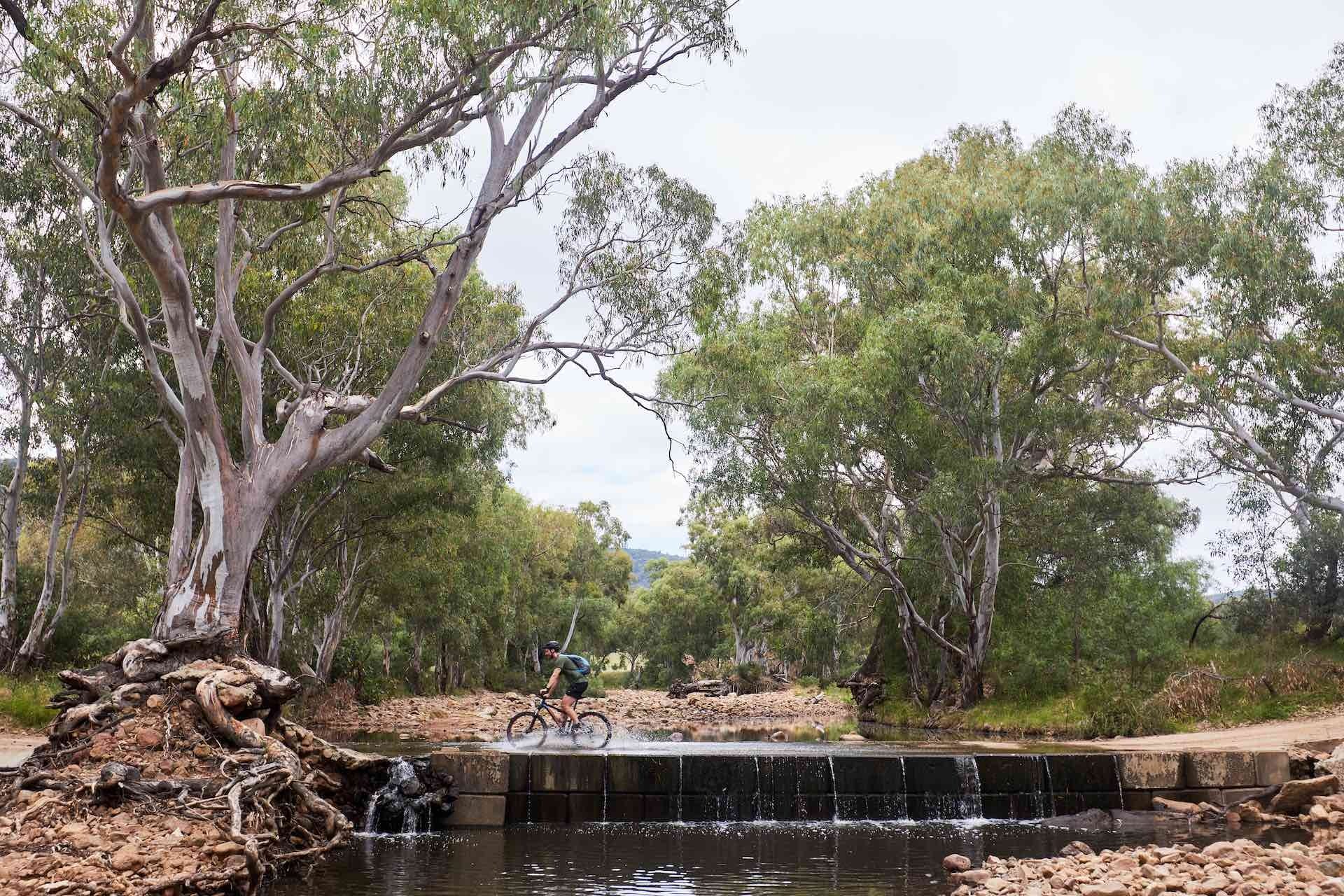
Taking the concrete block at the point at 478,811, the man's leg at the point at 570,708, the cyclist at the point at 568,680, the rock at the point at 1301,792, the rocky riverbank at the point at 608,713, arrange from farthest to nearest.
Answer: the rocky riverbank at the point at 608,713 → the man's leg at the point at 570,708 → the cyclist at the point at 568,680 → the concrete block at the point at 478,811 → the rock at the point at 1301,792

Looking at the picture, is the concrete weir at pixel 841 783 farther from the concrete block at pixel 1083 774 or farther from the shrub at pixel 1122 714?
the shrub at pixel 1122 714

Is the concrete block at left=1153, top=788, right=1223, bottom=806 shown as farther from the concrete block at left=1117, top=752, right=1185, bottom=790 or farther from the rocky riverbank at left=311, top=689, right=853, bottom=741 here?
the rocky riverbank at left=311, top=689, right=853, bottom=741

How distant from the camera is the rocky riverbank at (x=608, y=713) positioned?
27.5m

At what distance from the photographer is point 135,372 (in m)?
20.9

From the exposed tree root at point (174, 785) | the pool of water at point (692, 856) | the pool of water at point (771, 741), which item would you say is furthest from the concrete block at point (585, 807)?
the exposed tree root at point (174, 785)

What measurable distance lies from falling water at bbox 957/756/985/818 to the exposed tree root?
7308 millimetres

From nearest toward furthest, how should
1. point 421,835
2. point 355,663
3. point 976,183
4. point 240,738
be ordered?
point 240,738 → point 421,835 → point 976,183 → point 355,663

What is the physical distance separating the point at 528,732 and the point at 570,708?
2.83 ft

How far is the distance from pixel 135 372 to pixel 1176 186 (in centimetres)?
2234

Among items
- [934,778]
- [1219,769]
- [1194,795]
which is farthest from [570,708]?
[1219,769]

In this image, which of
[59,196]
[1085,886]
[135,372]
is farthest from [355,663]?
[1085,886]

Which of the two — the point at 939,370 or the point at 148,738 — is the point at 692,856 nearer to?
the point at 148,738

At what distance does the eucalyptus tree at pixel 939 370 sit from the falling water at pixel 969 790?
33.4 feet

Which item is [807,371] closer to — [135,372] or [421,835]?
[135,372]
